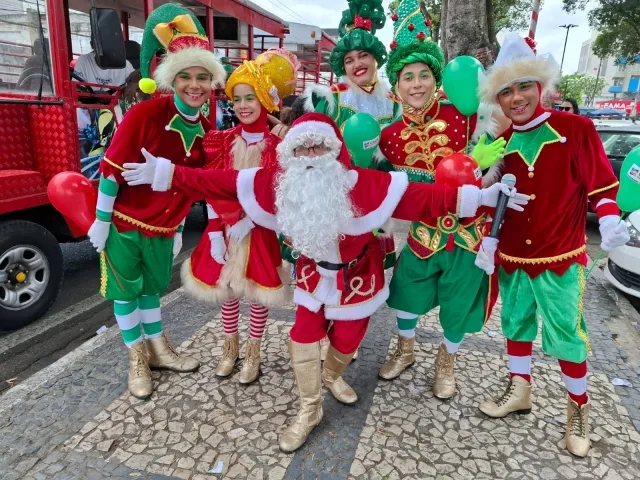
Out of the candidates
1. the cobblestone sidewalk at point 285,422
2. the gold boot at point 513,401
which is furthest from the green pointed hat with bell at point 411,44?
the cobblestone sidewalk at point 285,422

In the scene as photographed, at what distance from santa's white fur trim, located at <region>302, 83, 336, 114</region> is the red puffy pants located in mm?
1329

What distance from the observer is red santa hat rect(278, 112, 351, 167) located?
2.06 meters

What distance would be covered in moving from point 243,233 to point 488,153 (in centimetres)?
135

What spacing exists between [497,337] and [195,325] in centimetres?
237

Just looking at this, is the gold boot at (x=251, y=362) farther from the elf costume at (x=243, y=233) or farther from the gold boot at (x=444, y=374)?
the gold boot at (x=444, y=374)

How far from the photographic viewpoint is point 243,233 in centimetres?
257

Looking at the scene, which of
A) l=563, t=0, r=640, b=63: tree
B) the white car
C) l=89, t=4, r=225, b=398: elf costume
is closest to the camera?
l=89, t=4, r=225, b=398: elf costume

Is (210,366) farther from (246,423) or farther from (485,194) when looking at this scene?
(485,194)

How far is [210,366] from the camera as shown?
9.86 feet

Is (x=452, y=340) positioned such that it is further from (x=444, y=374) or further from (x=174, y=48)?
(x=174, y=48)

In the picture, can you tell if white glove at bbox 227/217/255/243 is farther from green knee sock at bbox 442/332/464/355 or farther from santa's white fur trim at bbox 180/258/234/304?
green knee sock at bbox 442/332/464/355

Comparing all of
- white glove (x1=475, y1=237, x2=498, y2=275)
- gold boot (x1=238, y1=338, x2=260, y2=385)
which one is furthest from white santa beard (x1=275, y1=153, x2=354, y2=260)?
gold boot (x1=238, y1=338, x2=260, y2=385)

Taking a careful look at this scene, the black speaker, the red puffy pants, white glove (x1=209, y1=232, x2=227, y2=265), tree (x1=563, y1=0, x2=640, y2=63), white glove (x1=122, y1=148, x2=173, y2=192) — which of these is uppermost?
tree (x1=563, y1=0, x2=640, y2=63)

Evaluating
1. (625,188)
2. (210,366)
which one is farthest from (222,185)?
(625,188)
